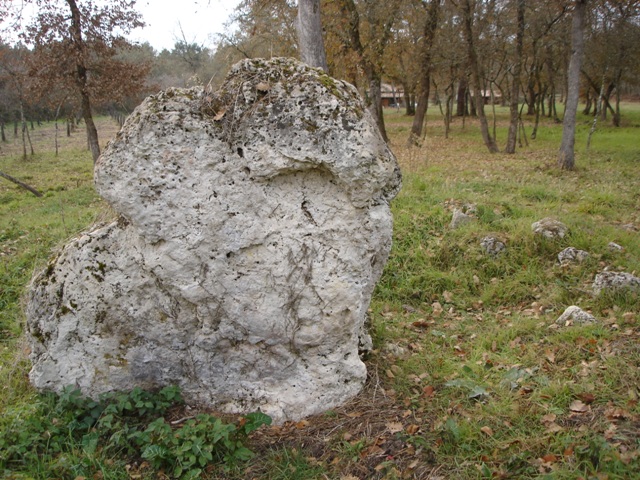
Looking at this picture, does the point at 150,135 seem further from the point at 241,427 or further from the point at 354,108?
the point at 241,427

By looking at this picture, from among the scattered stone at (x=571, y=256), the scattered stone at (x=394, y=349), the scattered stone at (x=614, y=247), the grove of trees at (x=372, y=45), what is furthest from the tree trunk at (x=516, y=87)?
the scattered stone at (x=394, y=349)

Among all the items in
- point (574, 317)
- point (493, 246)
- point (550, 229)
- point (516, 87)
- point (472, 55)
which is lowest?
point (574, 317)

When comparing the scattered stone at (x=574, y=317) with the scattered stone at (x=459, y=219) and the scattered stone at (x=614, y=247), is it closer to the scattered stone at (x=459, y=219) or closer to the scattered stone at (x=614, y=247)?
the scattered stone at (x=614, y=247)

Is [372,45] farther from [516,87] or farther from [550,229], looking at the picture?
[550,229]

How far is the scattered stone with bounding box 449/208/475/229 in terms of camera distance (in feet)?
24.5

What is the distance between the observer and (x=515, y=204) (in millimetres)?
8547

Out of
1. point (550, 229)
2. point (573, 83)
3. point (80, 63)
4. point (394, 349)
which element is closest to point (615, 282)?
point (550, 229)

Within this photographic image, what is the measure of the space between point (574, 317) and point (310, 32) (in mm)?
6617

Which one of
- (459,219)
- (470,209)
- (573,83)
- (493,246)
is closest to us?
(493,246)

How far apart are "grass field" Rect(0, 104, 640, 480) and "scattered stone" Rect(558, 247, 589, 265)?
0.07 meters

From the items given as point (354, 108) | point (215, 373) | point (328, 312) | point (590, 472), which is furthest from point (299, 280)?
point (590, 472)

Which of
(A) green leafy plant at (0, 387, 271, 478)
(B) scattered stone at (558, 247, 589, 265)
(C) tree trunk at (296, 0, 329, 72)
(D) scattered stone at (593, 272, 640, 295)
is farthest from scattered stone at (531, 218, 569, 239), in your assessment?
(A) green leafy plant at (0, 387, 271, 478)

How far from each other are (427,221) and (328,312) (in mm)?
4472

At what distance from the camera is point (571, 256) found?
629 centimetres
